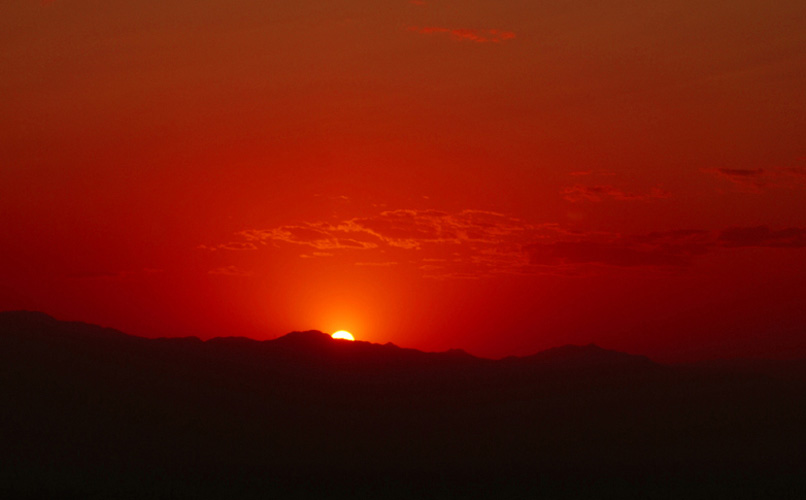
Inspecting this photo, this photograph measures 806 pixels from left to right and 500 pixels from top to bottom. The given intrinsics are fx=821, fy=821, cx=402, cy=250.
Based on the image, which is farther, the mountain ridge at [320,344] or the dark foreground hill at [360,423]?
the mountain ridge at [320,344]

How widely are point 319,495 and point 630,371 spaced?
8538cm

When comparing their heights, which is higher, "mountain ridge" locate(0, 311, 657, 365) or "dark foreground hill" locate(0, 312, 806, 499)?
"mountain ridge" locate(0, 311, 657, 365)

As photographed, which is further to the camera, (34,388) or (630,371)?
(630,371)

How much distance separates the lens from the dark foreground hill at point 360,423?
109 metres

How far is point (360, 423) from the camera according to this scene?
135 meters

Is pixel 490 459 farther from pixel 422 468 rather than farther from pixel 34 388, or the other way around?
pixel 34 388

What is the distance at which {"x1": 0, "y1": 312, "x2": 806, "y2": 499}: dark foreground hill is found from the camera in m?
109

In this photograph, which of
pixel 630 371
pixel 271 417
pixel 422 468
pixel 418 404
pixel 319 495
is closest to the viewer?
pixel 319 495

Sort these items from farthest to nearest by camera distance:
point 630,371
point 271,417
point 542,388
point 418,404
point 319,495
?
point 630,371 < point 542,388 < point 418,404 < point 271,417 < point 319,495

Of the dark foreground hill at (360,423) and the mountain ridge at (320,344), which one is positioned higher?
the mountain ridge at (320,344)

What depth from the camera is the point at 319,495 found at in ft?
352

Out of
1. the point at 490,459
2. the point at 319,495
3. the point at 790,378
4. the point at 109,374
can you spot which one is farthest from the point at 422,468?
the point at 790,378

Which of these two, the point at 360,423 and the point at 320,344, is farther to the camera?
the point at 320,344

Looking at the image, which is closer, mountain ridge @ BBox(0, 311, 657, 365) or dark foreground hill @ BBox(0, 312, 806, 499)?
dark foreground hill @ BBox(0, 312, 806, 499)
